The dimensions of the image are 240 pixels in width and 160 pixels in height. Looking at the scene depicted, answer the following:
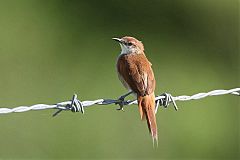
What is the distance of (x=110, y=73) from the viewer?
1054 cm

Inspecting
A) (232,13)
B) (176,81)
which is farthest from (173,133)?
(232,13)

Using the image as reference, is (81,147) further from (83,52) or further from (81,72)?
(83,52)

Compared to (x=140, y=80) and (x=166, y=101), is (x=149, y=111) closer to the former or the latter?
(x=166, y=101)

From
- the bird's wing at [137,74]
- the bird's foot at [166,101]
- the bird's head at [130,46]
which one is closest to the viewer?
the bird's foot at [166,101]

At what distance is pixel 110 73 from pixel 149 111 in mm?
5058

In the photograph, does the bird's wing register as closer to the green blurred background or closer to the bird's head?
the bird's head

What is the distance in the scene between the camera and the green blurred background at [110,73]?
8531mm

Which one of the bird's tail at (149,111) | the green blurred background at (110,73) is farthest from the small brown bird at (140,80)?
the green blurred background at (110,73)

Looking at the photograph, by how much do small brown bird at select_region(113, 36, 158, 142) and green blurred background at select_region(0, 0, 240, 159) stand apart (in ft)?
7.27

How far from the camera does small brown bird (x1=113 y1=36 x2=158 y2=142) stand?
5.50m

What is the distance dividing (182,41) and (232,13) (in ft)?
3.76

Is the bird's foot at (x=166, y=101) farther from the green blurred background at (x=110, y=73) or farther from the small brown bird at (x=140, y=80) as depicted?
the green blurred background at (x=110, y=73)

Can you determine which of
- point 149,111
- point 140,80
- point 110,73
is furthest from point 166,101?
point 110,73

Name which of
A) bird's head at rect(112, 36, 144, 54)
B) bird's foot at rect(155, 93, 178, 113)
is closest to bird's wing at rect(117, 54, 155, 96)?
bird's foot at rect(155, 93, 178, 113)
